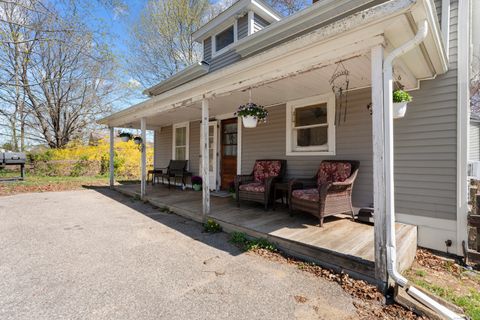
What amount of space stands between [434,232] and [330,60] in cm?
288

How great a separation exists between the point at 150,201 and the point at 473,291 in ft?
18.9

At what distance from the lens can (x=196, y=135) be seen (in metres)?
7.48

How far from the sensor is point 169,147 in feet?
28.5

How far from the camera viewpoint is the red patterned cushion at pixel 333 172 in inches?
153

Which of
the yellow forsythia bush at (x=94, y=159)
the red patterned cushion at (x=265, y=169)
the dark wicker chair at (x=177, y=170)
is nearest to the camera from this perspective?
the red patterned cushion at (x=265, y=169)

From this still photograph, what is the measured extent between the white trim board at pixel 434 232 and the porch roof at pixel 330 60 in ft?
6.48

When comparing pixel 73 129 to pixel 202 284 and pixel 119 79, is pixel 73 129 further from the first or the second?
pixel 202 284

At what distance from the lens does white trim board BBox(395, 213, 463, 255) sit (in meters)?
3.22

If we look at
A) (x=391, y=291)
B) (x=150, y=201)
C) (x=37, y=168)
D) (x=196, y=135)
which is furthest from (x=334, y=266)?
(x=37, y=168)

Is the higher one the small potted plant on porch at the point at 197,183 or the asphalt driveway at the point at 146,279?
the small potted plant on porch at the point at 197,183

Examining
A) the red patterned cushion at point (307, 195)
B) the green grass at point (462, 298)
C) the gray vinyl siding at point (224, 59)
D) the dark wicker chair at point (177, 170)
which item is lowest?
the green grass at point (462, 298)

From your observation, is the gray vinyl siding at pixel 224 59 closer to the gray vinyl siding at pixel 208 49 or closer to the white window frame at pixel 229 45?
the white window frame at pixel 229 45

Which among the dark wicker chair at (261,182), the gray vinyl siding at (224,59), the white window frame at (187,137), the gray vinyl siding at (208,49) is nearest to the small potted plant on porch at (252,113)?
the dark wicker chair at (261,182)

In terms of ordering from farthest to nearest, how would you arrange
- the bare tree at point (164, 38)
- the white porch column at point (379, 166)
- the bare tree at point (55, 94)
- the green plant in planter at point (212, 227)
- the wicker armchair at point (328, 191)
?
the bare tree at point (164, 38) < the bare tree at point (55, 94) < the green plant in planter at point (212, 227) < the wicker armchair at point (328, 191) < the white porch column at point (379, 166)
